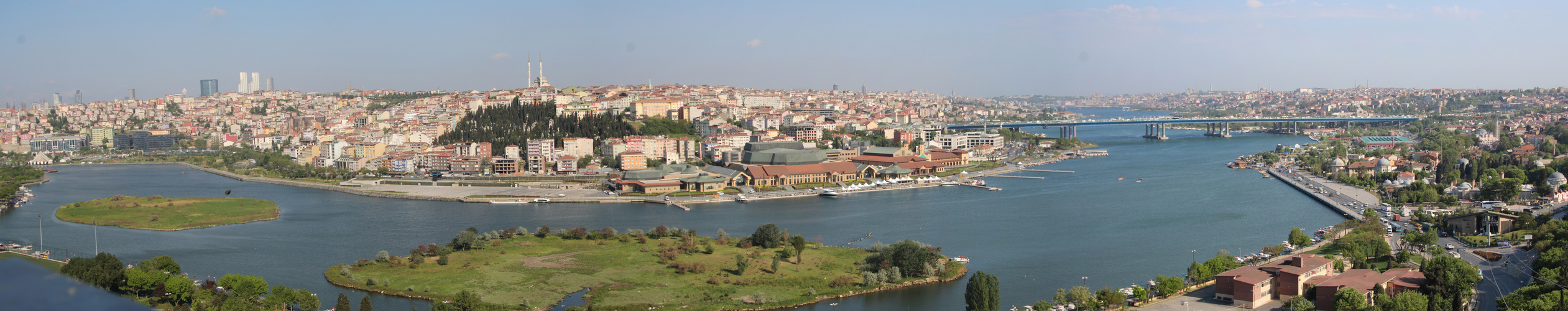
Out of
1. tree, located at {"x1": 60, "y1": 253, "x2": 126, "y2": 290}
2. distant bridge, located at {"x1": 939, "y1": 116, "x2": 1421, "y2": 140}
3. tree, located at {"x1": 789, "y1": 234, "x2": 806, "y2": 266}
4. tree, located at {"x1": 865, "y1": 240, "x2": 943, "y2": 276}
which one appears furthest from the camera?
distant bridge, located at {"x1": 939, "y1": 116, "x2": 1421, "y2": 140}

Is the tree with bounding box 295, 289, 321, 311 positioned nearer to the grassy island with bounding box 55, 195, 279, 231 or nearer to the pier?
the grassy island with bounding box 55, 195, 279, 231

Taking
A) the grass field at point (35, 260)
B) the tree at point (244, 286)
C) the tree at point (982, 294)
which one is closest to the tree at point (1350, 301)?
the tree at point (982, 294)

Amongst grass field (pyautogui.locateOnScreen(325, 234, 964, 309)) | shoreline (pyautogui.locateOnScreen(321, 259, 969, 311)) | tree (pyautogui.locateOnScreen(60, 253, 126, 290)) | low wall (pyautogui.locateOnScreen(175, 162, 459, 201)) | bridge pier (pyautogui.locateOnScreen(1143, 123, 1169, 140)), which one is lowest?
shoreline (pyautogui.locateOnScreen(321, 259, 969, 311))

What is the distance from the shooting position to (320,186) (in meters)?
17.1

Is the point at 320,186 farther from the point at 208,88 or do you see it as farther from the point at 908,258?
the point at 208,88

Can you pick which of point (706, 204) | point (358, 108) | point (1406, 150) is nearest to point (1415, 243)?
point (706, 204)

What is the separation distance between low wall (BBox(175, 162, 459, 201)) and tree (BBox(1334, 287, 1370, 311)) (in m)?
11.6

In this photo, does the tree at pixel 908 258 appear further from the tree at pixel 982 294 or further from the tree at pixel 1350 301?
the tree at pixel 1350 301

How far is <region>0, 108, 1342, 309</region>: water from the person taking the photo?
318 inches

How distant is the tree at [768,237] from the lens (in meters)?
8.95

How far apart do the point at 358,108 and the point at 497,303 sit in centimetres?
2616

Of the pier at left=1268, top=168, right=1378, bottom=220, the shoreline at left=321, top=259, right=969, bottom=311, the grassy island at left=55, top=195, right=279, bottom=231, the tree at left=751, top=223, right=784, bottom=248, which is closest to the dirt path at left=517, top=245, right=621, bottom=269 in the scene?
the shoreline at left=321, top=259, right=969, bottom=311

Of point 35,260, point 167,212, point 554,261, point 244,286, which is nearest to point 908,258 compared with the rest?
point 554,261

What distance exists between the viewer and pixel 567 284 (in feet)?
24.1
